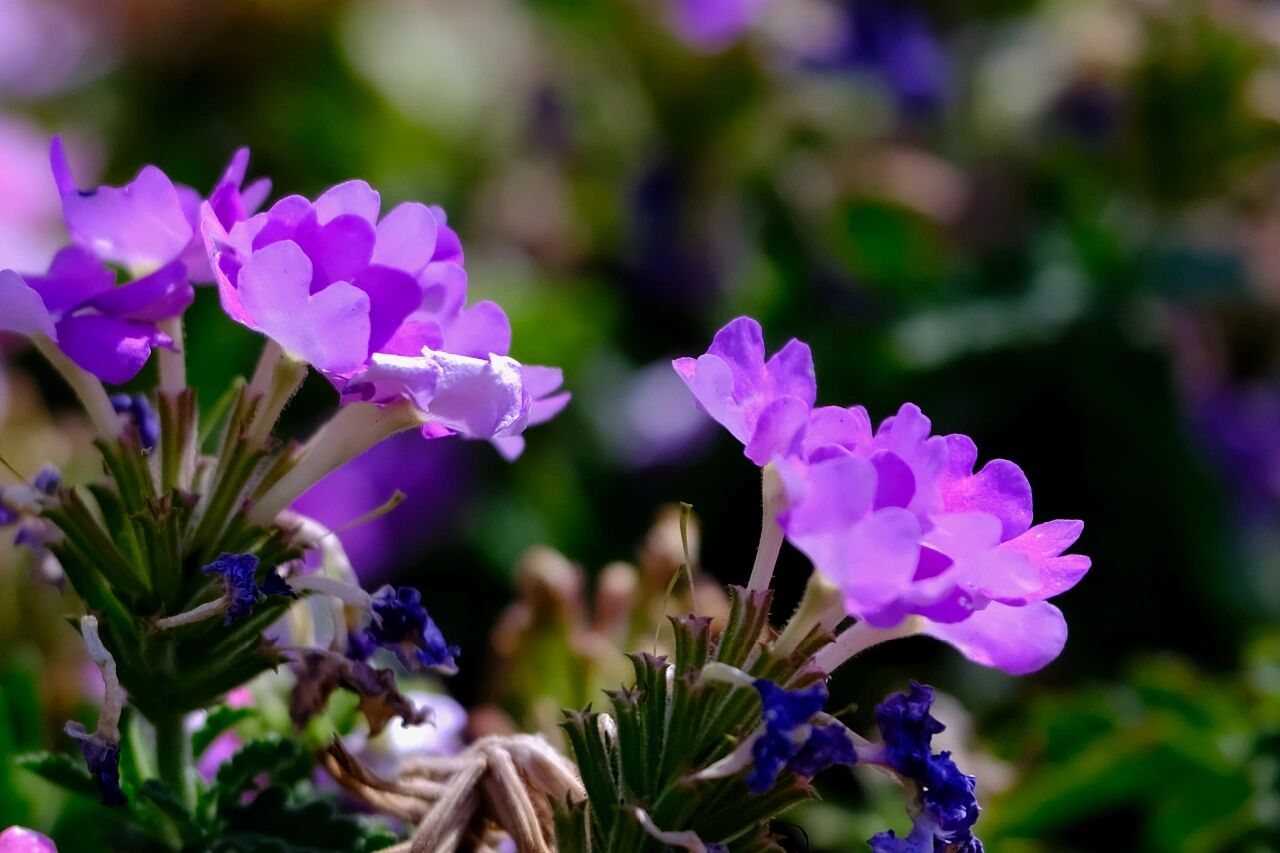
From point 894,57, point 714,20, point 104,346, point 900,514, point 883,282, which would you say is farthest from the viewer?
point 894,57

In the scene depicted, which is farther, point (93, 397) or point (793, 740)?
point (93, 397)

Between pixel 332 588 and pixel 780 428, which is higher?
pixel 780 428

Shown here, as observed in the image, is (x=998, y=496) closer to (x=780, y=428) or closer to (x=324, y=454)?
(x=780, y=428)

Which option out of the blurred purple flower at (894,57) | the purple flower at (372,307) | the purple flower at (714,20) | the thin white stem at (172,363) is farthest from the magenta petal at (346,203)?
the blurred purple flower at (894,57)

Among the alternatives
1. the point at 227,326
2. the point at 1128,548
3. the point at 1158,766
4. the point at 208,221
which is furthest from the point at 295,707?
the point at 1128,548

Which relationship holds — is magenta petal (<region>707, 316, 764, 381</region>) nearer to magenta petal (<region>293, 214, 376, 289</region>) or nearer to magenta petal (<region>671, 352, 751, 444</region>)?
magenta petal (<region>671, 352, 751, 444</region>)

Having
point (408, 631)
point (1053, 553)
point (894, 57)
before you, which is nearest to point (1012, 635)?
point (1053, 553)
